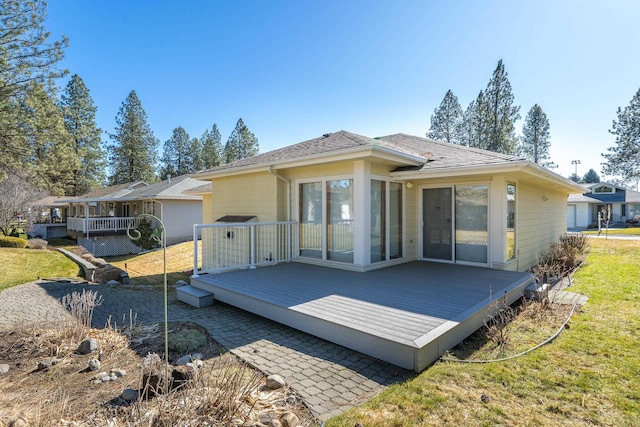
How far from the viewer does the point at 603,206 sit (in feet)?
108

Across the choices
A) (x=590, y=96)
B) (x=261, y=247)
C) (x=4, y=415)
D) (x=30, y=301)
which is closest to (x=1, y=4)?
(x=30, y=301)

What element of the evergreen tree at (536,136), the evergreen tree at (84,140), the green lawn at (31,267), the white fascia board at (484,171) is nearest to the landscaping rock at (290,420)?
the white fascia board at (484,171)

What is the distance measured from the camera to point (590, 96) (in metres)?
12.4

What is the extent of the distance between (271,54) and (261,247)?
27.1 feet

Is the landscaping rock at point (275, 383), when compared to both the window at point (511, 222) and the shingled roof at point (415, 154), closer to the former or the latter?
the shingled roof at point (415, 154)

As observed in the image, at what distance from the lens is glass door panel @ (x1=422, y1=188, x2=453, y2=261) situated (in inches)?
305

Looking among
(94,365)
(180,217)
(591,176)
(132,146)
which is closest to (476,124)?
(180,217)

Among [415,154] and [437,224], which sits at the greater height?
[415,154]

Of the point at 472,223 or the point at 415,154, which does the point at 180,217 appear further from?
the point at 472,223

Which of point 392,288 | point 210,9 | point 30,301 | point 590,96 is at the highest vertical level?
point 210,9

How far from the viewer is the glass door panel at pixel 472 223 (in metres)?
7.20

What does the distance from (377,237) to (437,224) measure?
1771mm

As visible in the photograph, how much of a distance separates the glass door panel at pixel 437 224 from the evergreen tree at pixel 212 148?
114ft

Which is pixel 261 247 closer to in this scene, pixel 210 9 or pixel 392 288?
pixel 392 288
